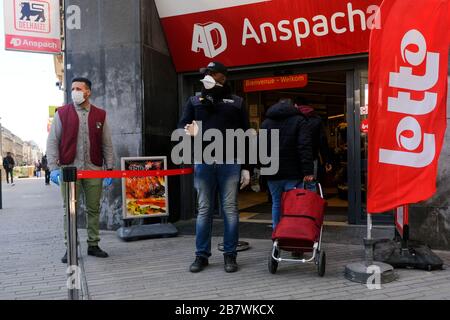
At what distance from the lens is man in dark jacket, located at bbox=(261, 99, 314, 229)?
15.8 feet

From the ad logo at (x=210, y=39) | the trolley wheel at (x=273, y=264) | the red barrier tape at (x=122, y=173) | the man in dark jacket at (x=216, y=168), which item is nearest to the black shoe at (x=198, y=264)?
the man in dark jacket at (x=216, y=168)

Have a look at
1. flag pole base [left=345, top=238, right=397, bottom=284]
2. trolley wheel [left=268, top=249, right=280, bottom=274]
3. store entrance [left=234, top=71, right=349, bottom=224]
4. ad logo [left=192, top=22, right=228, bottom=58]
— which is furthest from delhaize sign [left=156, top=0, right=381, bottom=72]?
trolley wheel [left=268, top=249, right=280, bottom=274]

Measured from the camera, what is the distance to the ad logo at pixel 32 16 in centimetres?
791

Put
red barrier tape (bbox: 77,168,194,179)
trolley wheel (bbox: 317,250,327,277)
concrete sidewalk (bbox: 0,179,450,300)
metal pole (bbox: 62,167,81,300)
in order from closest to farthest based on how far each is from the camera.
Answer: metal pole (bbox: 62,167,81,300), concrete sidewalk (bbox: 0,179,450,300), trolley wheel (bbox: 317,250,327,277), red barrier tape (bbox: 77,168,194,179)

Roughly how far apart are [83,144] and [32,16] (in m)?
4.08

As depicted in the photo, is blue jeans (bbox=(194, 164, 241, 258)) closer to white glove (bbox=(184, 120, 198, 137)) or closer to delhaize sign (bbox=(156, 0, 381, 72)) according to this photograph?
white glove (bbox=(184, 120, 198, 137))

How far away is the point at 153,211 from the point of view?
663cm

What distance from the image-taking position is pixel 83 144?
17.0ft

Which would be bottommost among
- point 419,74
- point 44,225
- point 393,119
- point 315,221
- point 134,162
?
point 44,225

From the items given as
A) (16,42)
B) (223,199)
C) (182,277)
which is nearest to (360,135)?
(223,199)

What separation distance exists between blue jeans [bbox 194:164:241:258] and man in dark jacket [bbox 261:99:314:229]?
60cm
